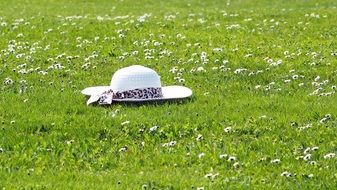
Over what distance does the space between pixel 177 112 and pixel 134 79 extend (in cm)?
118

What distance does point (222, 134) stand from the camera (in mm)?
11773

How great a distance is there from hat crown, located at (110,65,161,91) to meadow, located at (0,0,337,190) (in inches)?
13.7

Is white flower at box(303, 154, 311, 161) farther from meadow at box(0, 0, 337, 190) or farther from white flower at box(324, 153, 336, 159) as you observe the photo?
white flower at box(324, 153, 336, 159)

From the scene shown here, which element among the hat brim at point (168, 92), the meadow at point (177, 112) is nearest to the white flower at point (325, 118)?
the meadow at point (177, 112)

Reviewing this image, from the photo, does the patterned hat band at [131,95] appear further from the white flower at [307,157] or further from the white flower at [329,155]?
the white flower at [329,155]

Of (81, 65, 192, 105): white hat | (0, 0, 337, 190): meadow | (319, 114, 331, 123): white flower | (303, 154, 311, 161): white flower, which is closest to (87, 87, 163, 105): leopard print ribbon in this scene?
(81, 65, 192, 105): white hat

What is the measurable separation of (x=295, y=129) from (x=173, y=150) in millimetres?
2070

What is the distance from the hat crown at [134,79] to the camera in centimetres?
1358

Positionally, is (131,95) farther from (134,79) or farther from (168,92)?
(168,92)

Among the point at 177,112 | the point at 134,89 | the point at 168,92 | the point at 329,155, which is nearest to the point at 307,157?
the point at 329,155

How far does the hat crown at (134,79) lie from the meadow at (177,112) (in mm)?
348

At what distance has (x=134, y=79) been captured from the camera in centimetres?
1359

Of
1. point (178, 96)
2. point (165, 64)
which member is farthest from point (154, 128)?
point (165, 64)

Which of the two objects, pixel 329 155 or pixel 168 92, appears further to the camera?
pixel 168 92
